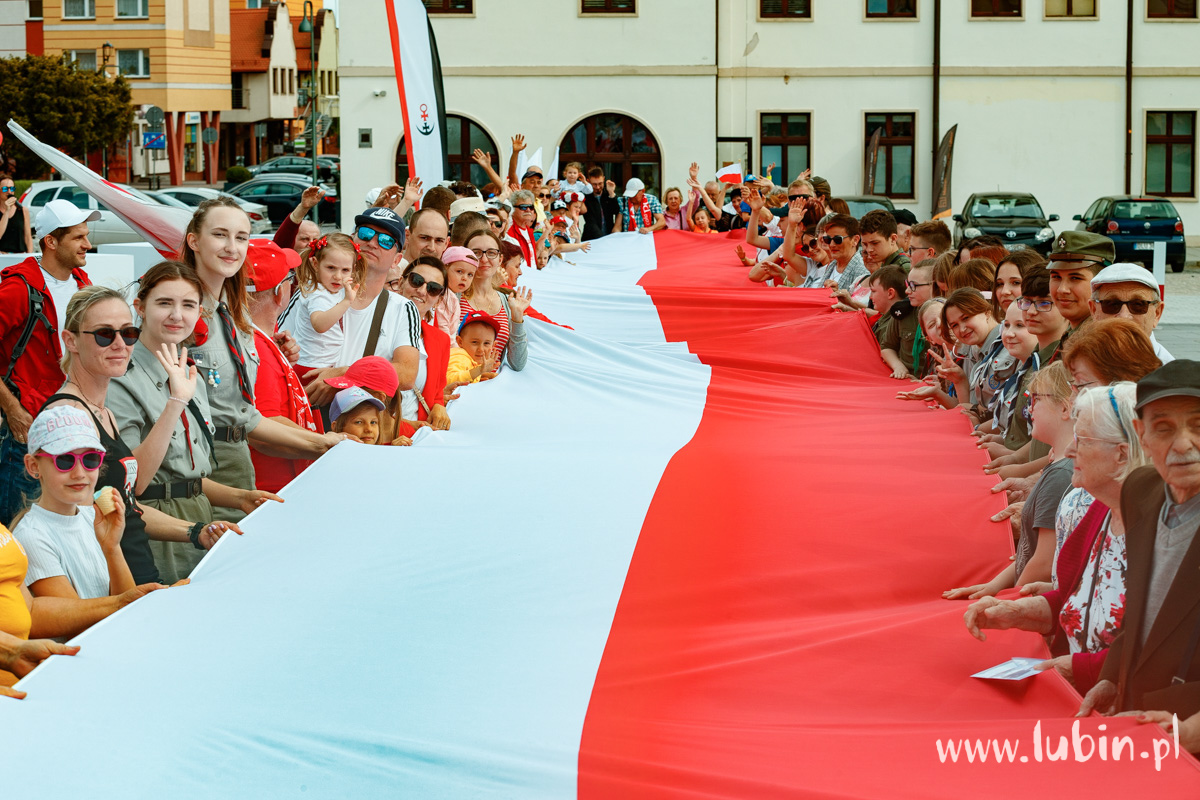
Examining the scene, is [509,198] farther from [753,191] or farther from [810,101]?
[810,101]

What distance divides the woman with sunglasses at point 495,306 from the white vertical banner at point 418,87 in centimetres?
319

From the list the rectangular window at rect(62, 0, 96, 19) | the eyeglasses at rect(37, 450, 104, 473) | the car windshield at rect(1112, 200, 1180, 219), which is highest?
the rectangular window at rect(62, 0, 96, 19)

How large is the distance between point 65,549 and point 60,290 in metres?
3.09

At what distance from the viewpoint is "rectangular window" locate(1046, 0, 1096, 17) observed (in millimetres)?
27531

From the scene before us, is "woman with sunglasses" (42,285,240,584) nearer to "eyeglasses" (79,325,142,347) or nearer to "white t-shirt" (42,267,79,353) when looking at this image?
"eyeglasses" (79,325,142,347)

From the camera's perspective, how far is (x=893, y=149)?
28.0 meters

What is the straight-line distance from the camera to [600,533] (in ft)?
14.4

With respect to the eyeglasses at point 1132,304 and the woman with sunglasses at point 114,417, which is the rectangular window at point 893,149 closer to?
the eyeglasses at point 1132,304

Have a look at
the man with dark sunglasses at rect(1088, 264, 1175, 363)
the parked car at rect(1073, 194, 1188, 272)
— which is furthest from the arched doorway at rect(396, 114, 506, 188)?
the man with dark sunglasses at rect(1088, 264, 1175, 363)

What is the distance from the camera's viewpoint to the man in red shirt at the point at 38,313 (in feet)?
19.1

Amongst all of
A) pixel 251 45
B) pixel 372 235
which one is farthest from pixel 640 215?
pixel 251 45

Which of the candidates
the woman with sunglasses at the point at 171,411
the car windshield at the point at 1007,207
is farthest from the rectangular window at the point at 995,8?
the woman with sunglasses at the point at 171,411

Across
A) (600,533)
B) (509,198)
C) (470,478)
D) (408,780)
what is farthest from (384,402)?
(509,198)

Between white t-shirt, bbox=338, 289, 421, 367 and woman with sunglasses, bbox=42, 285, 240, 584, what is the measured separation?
1513mm
